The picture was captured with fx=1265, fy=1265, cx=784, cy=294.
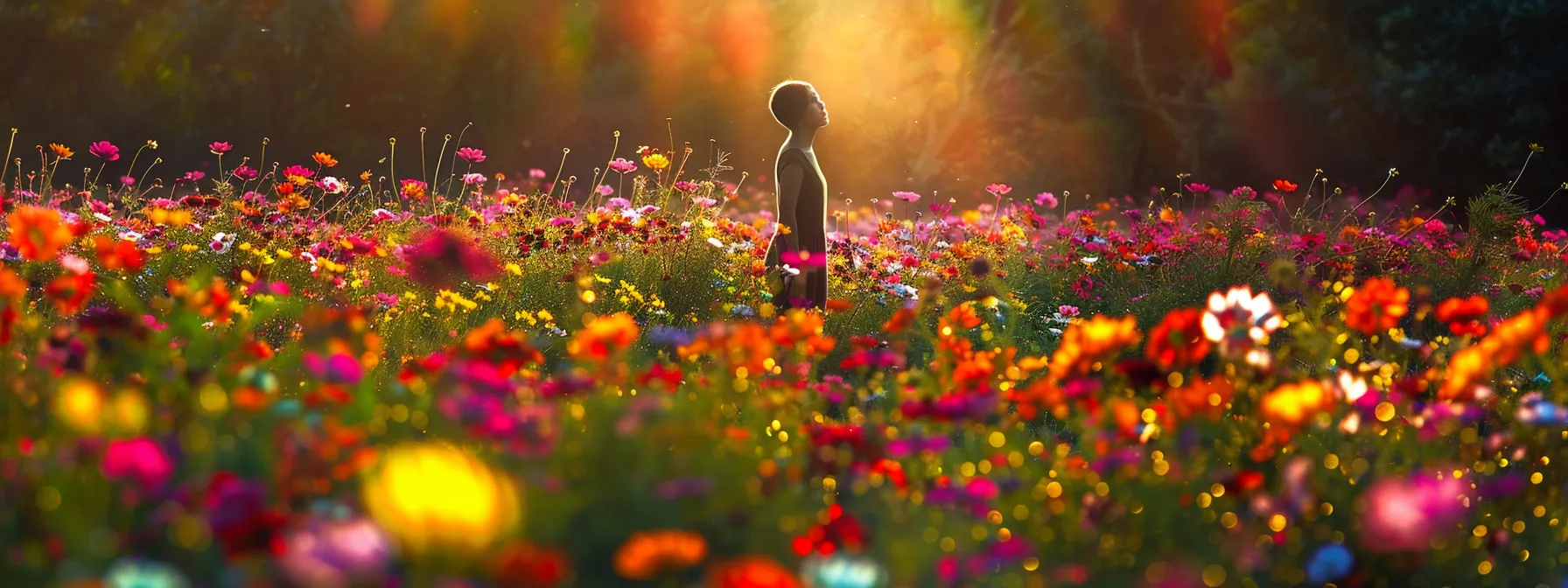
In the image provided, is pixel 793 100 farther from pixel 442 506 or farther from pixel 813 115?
pixel 442 506

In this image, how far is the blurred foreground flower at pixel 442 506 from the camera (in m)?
1.45

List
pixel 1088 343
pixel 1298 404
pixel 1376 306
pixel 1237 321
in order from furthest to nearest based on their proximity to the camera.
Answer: pixel 1376 306 < pixel 1237 321 < pixel 1088 343 < pixel 1298 404

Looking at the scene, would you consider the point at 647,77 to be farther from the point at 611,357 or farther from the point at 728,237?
the point at 611,357

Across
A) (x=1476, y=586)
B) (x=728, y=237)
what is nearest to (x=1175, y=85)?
(x=728, y=237)

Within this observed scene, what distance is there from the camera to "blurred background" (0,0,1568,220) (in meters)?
16.2

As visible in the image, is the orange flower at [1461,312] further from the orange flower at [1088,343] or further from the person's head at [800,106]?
the person's head at [800,106]

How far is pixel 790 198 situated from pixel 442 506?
13.4 feet

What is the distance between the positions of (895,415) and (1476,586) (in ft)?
3.95

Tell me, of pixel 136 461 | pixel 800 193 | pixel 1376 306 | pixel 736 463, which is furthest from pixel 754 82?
pixel 136 461

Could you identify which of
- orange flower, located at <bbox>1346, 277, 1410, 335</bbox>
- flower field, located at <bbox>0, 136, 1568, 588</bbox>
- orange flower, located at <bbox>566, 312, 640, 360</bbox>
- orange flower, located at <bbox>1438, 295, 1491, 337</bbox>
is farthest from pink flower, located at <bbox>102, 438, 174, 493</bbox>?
orange flower, located at <bbox>1438, 295, 1491, 337</bbox>

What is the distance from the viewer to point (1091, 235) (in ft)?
21.9

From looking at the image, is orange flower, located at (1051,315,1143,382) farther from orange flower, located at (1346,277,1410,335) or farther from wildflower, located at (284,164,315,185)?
wildflower, located at (284,164,315,185)

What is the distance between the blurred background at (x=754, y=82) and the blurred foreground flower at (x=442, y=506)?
15135 millimetres

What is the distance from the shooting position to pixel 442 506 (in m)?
A: 1.45
